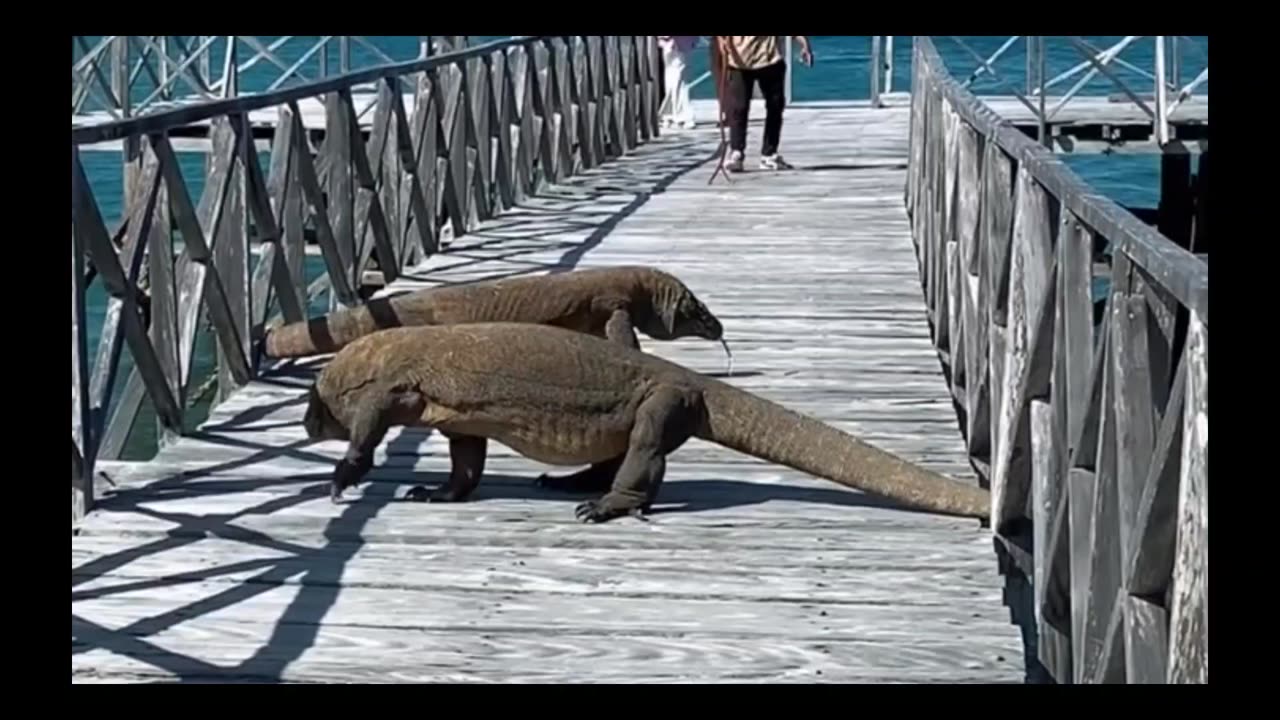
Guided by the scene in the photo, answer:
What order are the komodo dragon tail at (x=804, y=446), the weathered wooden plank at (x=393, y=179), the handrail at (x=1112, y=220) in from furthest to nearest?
the weathered wooden plank at (x=393, y=179)
the komodo dragon tail at (x=804, y=446)
the handrail at (x=1112, y=220)

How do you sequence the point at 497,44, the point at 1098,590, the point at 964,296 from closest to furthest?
1. the point at 1098,590
2. the point at 964,296
3. the point at 497,44

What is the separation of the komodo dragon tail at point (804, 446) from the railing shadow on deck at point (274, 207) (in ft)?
5.55

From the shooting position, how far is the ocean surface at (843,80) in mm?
21344

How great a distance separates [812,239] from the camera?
40.9 ft

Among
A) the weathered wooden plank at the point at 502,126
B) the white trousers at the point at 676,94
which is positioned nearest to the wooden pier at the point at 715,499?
the weathered wooden plank at the point at 502,126

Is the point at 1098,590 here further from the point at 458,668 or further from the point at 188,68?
the point at 188,68

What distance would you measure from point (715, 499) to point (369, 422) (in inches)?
38.7

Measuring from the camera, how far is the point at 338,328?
26.7ft

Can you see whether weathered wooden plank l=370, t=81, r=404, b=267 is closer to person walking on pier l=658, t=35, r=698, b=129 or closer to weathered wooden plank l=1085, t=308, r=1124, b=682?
weathered wooden plank l=1085, t=308, r=1124, b=682

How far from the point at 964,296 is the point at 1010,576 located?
1.94 m

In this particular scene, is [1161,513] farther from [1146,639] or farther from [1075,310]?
[1075,310]

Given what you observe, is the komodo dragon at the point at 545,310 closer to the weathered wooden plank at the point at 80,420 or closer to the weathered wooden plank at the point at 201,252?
the weathered wooden plank at the point at 201,252
